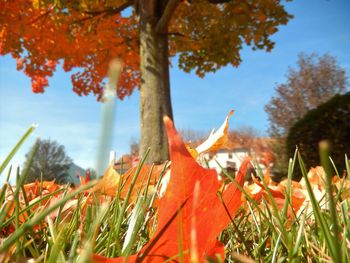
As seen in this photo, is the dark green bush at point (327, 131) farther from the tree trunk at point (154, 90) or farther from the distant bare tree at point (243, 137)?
the distant bare tree at point (243, 137)

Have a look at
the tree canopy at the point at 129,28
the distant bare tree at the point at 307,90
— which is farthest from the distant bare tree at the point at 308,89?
the tree canopy at the point at 129,28

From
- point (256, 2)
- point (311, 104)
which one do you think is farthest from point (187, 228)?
point (311, 104)

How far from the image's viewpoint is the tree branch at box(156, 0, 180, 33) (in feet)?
21.4

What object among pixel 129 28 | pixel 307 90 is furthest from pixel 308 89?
pixel 129 28

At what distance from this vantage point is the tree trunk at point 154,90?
6.44 m

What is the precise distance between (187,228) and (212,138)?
0.26 m

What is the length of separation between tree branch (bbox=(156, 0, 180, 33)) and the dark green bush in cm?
315

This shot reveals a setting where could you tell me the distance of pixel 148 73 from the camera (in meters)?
6.98

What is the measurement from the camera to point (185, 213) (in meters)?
0.38

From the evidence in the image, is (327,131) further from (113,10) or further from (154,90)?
(113,10)

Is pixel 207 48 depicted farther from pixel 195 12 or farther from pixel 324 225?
pixel 324 225

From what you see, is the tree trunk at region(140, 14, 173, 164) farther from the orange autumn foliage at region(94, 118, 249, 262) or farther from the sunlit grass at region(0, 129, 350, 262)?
the orange autumn foliage at region(94, 118, 249, 262)

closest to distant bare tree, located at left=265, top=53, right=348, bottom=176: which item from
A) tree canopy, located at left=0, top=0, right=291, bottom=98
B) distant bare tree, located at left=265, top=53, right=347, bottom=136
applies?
distant bare tree, located at left=265, top=53, right=347, bottom=136

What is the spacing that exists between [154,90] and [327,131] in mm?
3178
